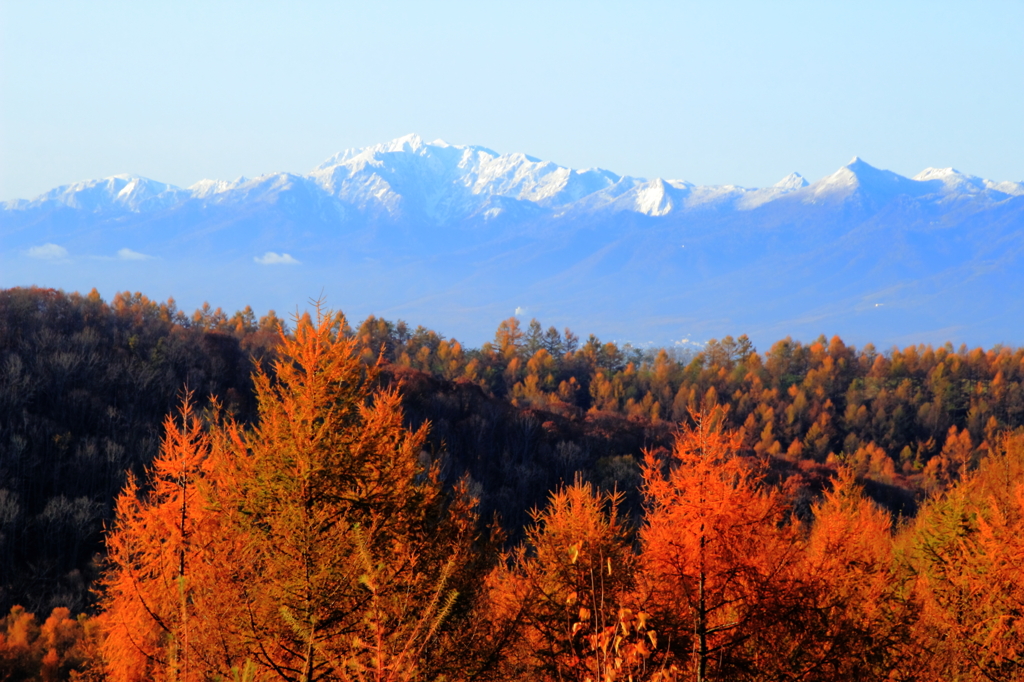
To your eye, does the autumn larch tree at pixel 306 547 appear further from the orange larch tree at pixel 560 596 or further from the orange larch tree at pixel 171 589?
the orange larch tree at pixel 560 596

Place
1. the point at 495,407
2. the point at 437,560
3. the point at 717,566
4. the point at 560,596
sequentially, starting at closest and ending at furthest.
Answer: the point at 717,566 → the point at 437,560 → the point at 560,596 → the point at 495,407

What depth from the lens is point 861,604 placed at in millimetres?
16859

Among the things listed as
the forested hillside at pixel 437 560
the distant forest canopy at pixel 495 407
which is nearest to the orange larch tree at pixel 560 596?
the forested hillside at pixel 437 560

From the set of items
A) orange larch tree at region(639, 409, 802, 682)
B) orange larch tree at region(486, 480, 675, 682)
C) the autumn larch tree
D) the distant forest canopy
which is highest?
the autumn larch tree

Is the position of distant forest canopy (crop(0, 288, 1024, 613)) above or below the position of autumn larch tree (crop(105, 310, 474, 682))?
below

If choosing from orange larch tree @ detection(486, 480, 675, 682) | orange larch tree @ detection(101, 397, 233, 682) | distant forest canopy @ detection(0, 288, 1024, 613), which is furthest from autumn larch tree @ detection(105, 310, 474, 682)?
orange larch tree @ detection(486, 480, 675, 682)

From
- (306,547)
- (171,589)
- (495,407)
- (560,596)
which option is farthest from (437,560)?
(495,407)

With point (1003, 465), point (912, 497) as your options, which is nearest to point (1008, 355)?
point (912, 497)

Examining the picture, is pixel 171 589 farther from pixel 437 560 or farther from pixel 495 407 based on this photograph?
pixel 495 407

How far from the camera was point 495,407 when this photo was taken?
89.1 meters

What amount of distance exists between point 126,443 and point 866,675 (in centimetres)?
5531

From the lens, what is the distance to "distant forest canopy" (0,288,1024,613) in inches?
2099

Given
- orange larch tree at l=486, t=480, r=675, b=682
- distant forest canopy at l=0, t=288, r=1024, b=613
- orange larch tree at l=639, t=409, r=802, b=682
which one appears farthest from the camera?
distant forest canopy at l=0, t=288, r=1024, b=613

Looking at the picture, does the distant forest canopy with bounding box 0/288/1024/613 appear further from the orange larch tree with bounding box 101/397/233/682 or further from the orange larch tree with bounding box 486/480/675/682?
the orange larch tree with bounding box 101/397/233/682
